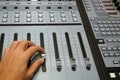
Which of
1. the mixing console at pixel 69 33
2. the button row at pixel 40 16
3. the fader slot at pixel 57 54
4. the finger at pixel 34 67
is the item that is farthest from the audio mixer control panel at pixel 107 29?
the finger at pixel 34 67

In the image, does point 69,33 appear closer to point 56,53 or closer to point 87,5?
point 56,53

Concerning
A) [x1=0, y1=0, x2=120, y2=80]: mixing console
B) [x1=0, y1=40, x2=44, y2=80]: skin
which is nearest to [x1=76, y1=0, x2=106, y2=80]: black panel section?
[x1=0, y1=0, x2=120, y2=80]: mixing console

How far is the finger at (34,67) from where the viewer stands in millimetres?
1090

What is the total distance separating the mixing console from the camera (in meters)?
1.20

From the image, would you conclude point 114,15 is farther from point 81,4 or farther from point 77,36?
point 77,36

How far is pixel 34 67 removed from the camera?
1122 millimetres

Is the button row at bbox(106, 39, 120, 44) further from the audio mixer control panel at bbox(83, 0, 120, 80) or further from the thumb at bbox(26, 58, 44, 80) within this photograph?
the thumb at bbox(26, 58, 44, 80)

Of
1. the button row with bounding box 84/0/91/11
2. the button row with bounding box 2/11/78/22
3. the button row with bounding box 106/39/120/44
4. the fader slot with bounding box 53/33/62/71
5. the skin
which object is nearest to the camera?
the skin

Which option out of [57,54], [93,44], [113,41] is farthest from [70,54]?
[113,41]

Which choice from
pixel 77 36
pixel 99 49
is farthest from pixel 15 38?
pixel 99 49

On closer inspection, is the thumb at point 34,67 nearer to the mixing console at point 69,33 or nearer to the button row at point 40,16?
the mixing console at point 69,33

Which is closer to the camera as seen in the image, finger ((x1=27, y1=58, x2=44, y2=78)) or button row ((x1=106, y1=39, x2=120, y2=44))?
finger ((x1=27, y1=58, x2=44, y2=78))

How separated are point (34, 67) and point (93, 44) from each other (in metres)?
0.41

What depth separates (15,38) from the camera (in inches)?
52.7
